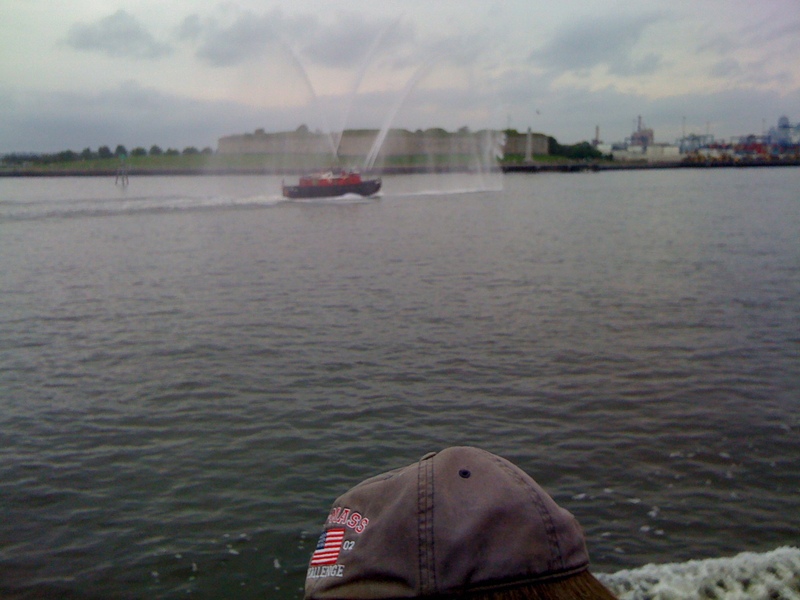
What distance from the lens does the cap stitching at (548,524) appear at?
1.65m

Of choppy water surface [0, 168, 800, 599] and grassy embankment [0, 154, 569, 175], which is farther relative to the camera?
grassy embankment [0, 154, 569, 175]

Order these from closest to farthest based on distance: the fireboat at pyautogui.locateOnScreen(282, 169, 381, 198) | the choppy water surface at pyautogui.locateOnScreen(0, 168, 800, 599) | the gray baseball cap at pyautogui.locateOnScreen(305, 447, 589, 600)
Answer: the gray baseball cap at pyautogui.locateOnScreen(305, 447, 589, 600) < the choppy water surface at pyautogui.locateOnScreen(0, 168, 800, 599) < the fireboat at pyautogui.locateOnScreen(282, 169, 381, 198)

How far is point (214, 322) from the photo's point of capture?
738 inches

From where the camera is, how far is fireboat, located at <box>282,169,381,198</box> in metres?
64.4

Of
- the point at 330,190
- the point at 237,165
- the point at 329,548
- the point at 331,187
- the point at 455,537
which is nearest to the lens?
the point at 455,537

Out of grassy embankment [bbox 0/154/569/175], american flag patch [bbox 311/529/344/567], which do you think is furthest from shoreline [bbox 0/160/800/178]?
american flag patch [bbox 311/529/344/567]

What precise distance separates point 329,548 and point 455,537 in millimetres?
415

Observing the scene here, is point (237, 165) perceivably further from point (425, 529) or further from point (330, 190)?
point (425, 529)

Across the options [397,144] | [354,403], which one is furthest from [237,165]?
[354,403]

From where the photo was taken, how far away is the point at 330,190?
6475 centimetres

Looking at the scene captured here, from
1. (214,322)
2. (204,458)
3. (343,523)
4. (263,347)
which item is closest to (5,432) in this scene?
(204,458)

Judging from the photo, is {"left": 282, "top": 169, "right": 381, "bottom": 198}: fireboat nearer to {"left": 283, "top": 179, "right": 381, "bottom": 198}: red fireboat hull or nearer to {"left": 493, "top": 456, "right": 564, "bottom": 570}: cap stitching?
{"left": 283, "top": 179, "right": 381, "bottom": 198}: red fireboat hull

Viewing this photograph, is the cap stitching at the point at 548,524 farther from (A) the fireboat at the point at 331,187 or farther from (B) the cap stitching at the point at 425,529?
(A) the fireboat at the point at 331,187

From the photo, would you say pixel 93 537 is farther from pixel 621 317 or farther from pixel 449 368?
pixel 621 317
